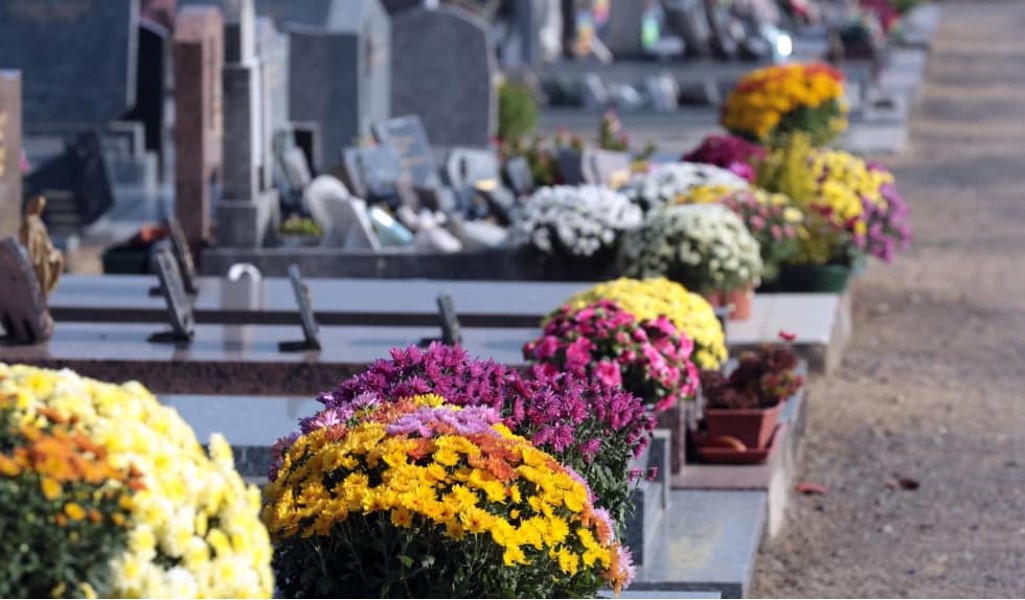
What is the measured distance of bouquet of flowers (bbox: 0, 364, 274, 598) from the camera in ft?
11.7

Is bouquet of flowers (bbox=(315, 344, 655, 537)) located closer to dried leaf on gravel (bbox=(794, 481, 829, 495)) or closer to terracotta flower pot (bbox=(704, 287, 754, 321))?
dried leaf on gravel (bbox=(794, 481, 829, 495))

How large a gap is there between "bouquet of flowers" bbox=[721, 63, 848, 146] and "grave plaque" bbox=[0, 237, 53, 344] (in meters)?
9.58

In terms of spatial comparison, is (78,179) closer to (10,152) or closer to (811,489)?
(10,152)

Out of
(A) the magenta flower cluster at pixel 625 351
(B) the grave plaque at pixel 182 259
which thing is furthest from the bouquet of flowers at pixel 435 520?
(B) the grave plaque at pixel 182 259

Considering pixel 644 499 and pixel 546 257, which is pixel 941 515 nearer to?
pixel 644 499

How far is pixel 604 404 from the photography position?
566cm

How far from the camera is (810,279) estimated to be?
41.2ft

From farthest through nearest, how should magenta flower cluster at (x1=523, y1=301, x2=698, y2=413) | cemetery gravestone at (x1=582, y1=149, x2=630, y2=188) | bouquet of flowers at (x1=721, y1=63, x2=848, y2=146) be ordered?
bouquet of flowers at (x1=721, y1=63, x2=848, y2=146) → cemetery gravestone at (x1=582, y1=149, x2=630, y2=188) → magenta flower cluster at (x1=523, y1=301, x2=698, y2=413)

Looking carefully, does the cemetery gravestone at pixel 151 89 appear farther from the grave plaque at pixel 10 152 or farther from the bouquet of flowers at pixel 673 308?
the bouquet of flowers at pixel 673 308

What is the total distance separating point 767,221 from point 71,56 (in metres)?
6.63

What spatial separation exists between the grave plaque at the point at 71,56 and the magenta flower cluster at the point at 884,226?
6.21m

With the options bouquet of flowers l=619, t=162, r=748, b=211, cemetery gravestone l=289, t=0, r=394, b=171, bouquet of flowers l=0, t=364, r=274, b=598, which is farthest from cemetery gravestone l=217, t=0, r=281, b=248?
bouquet of flowers l=0, t=364, r=274, b=598

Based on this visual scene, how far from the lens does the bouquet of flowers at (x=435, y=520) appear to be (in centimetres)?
468

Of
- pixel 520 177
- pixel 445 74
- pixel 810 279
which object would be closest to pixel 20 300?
pixel 810 279
